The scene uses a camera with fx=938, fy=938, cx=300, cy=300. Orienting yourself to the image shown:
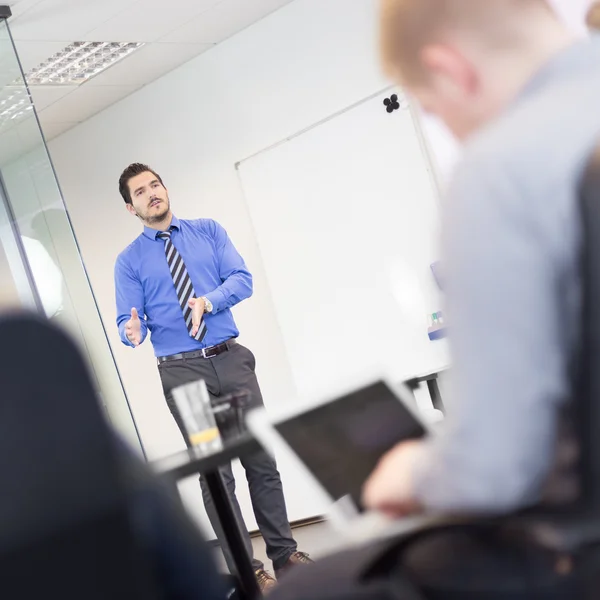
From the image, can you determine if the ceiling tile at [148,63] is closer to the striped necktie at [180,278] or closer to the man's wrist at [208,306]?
the striped necktie at [180,278]

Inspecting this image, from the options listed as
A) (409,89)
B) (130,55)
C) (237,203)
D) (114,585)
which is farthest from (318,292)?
(114,585)

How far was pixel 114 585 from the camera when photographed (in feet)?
2.47

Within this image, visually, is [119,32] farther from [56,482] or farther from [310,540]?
[56,482]

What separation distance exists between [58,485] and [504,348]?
0.43 metres

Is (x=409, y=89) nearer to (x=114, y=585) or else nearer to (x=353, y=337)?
(x=114, y=585)

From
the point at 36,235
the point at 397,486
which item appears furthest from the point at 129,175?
the point at 397,486

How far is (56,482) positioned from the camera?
74 centimetres

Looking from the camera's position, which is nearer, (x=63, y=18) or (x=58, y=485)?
(x=58, y=485)

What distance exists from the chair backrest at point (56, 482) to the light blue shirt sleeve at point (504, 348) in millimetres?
346

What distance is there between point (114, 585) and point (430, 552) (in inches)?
16.0

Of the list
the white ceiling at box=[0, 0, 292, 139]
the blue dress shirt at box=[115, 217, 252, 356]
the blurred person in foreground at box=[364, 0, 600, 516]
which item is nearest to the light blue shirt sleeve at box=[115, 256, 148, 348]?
the blue dress shirt at box=[115, 217, 252, 356]

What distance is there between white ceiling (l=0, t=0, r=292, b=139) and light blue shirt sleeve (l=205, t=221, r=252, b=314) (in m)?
1.32

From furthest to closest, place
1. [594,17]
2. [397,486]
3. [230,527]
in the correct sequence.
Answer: [230,527] → [594,17] → [397,486]

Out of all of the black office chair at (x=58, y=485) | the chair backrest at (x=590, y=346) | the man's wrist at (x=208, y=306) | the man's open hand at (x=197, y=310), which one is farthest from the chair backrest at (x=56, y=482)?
the man's wrist at (x=208, y=306)
